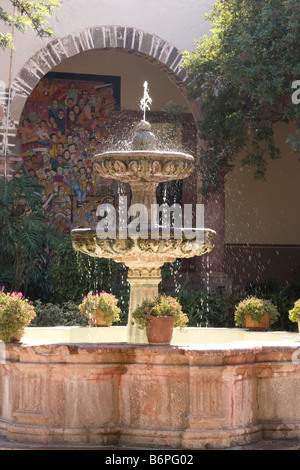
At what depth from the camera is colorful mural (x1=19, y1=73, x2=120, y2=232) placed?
15.3m

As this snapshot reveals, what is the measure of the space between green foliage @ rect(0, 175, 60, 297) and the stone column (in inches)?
99.6

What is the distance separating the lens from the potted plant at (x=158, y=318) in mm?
6363

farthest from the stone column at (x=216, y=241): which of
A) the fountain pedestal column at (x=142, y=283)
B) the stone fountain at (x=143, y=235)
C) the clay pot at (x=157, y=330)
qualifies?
the clay pot at (x=157, y=330)

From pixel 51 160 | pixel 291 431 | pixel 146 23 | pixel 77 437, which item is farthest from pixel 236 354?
pixel 51 160

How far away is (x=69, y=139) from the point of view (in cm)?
1548

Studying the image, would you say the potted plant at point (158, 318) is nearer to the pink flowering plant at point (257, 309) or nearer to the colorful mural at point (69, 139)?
the pink flowering plant at point (257, 309)

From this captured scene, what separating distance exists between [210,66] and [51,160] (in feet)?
11.9

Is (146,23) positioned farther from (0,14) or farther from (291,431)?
(291,431)

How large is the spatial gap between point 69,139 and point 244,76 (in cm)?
442

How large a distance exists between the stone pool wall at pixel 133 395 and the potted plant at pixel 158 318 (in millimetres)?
172

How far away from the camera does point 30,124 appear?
15.3 meters

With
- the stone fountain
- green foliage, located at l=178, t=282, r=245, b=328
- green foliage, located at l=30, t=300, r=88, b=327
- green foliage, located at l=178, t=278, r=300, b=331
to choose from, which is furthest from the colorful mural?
the stone fountain

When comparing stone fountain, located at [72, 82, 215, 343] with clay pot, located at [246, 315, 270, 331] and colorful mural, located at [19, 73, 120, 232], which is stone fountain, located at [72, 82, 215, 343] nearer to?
clay pot, located at [246, 315, 270, 331]

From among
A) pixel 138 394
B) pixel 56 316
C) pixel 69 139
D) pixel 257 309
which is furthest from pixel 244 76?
pixel 138 394
